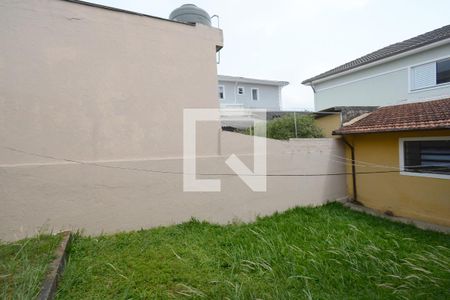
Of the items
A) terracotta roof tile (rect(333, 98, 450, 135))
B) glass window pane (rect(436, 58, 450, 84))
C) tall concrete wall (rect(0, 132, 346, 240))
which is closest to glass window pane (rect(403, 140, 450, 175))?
terracotta roof tile (rect(333, 98, 450, 135))

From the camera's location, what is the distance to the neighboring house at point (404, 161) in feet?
23.0

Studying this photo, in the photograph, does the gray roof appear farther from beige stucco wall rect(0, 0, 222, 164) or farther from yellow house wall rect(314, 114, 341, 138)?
beige stucco wall rect(0, 0, 222, 164)

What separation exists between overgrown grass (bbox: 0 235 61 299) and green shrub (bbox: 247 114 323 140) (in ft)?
21.7

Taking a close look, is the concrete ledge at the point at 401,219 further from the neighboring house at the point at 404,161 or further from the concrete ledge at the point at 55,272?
the concrete ledge at the point at 55,272

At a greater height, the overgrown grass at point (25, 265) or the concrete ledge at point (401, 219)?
the overgrown grass at point (25, 265)

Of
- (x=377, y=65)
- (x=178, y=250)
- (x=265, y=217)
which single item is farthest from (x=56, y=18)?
(x=377, y=65)

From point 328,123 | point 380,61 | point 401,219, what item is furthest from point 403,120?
point 380,61

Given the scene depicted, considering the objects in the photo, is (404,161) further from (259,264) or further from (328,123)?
(259,264)

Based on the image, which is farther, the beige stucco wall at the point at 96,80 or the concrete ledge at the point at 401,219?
the concrete ledge at the point at 401,219

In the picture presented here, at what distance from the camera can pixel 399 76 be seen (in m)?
12.2

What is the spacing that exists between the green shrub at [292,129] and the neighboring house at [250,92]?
1097cm

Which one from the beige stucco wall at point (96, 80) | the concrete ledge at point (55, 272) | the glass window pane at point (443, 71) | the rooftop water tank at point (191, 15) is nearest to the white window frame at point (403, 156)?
the glass window pane at point (443, 71)

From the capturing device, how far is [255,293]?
353 cm

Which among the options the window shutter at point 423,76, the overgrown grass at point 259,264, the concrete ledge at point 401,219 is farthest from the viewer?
the window shutter at point 423,76
